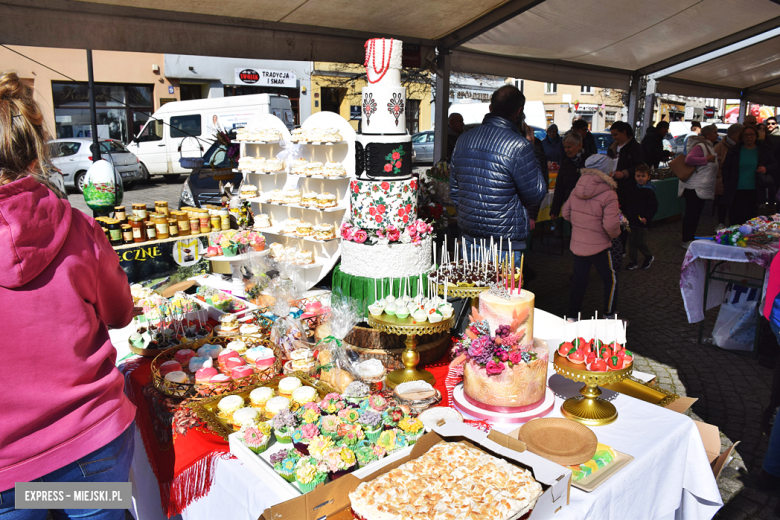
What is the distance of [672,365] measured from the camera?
14.5 ft

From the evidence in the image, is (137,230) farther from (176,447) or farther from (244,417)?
(244,417)

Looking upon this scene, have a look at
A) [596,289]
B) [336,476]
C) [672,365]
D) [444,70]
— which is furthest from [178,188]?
[336,476]

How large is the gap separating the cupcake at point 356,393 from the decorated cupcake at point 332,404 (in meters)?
0.04

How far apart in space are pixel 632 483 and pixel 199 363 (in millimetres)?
1949

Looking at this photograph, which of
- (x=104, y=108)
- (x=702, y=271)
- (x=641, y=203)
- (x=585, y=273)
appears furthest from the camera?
(x=104, y=108)

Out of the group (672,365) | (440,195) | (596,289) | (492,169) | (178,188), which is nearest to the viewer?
(492,169)

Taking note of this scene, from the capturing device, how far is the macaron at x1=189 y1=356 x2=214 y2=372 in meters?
2.56

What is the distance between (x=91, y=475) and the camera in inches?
60.9

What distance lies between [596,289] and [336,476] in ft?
17.9

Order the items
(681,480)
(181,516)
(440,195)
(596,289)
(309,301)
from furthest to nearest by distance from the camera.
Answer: (596,289) < (440,195) < (309,301) < (181,516) < (681,480)

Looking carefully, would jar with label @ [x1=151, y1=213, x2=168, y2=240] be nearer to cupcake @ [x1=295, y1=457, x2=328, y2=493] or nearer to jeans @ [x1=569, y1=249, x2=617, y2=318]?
cupcake @ [x1=295, y1=457, x2=328, y2=493]

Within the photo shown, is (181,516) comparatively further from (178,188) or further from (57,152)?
(178,188)

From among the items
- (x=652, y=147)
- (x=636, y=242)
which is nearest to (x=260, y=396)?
(x=636, y=242)

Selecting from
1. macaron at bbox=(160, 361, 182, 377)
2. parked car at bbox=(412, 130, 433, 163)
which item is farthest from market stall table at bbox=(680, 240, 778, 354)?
parked car at bbox=(412, 130, 433, 163)
